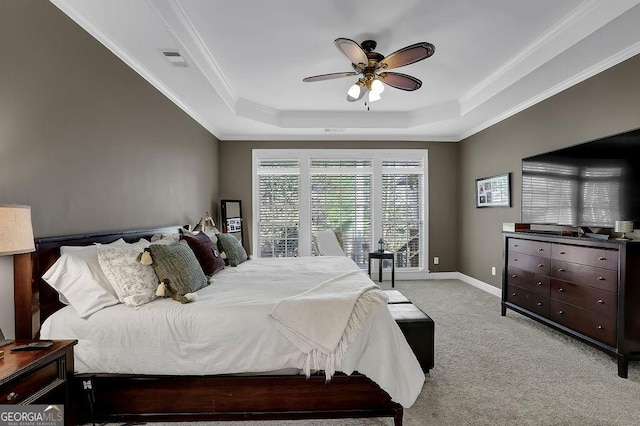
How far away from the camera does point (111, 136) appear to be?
9.23 ft

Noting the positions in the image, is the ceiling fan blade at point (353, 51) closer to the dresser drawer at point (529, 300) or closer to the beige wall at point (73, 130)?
the beige wall at point (73, 130)

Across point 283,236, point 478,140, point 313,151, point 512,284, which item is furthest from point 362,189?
point 512,284

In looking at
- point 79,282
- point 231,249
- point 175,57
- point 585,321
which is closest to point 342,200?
point 231,249

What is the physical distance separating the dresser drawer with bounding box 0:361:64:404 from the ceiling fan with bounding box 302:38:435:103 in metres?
2.61

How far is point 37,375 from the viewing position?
144cm

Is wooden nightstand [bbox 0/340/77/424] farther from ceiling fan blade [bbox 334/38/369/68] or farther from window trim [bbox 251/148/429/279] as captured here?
window trim [bbox 251/148/429/279]

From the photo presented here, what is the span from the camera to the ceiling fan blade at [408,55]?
2.59m

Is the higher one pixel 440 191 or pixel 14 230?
pixel 440 191

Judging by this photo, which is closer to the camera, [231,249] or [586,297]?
[586,297]

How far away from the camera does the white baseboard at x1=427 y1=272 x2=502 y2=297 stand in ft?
17.0

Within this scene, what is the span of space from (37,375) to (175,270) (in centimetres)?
95

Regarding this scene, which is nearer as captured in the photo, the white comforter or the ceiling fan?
the white comforter

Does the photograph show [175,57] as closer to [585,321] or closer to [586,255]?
[586,255]

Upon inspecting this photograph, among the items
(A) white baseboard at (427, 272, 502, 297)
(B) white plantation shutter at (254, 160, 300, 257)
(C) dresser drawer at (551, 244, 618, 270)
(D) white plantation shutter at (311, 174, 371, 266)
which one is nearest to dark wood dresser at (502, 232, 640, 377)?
(C) dresser drawer at (551, 244, 618, 270)
